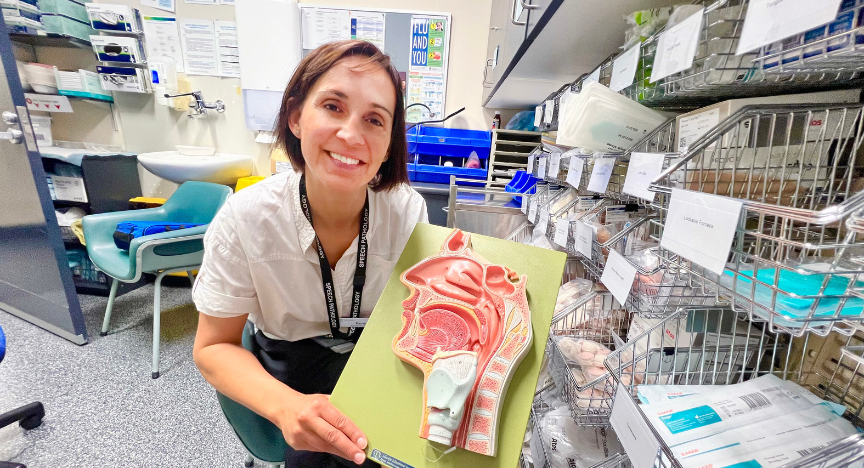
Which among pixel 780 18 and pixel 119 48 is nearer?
pixel 780 18

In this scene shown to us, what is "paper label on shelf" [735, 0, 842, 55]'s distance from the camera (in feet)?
1.07

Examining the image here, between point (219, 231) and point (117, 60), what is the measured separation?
301 centimetres

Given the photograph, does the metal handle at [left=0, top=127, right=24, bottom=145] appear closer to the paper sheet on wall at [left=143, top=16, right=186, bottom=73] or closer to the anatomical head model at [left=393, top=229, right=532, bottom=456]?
the paper sheet on wall at [left=143, top=16, right=186, bottom=73]

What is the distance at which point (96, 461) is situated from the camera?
139cm

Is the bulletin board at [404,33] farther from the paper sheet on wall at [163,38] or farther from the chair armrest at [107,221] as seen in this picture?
the chair armrest at [107,221]

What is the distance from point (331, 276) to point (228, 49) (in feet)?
9.36

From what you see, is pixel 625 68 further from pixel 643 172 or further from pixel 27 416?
pixel 27 416

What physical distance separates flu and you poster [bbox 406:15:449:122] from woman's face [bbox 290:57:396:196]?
217 cm

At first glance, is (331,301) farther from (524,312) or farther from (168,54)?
(168,54)

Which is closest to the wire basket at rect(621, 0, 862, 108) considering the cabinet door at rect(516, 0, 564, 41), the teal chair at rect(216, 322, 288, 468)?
the cabinet door at rect(516, 0, 564, 41)

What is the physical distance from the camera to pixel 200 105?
9.31 feet

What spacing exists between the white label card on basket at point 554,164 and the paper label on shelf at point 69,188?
10.3 ft

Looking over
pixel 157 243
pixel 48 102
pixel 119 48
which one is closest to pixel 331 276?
pixel 157 243

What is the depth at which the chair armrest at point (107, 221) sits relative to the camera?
2088 millimetres
